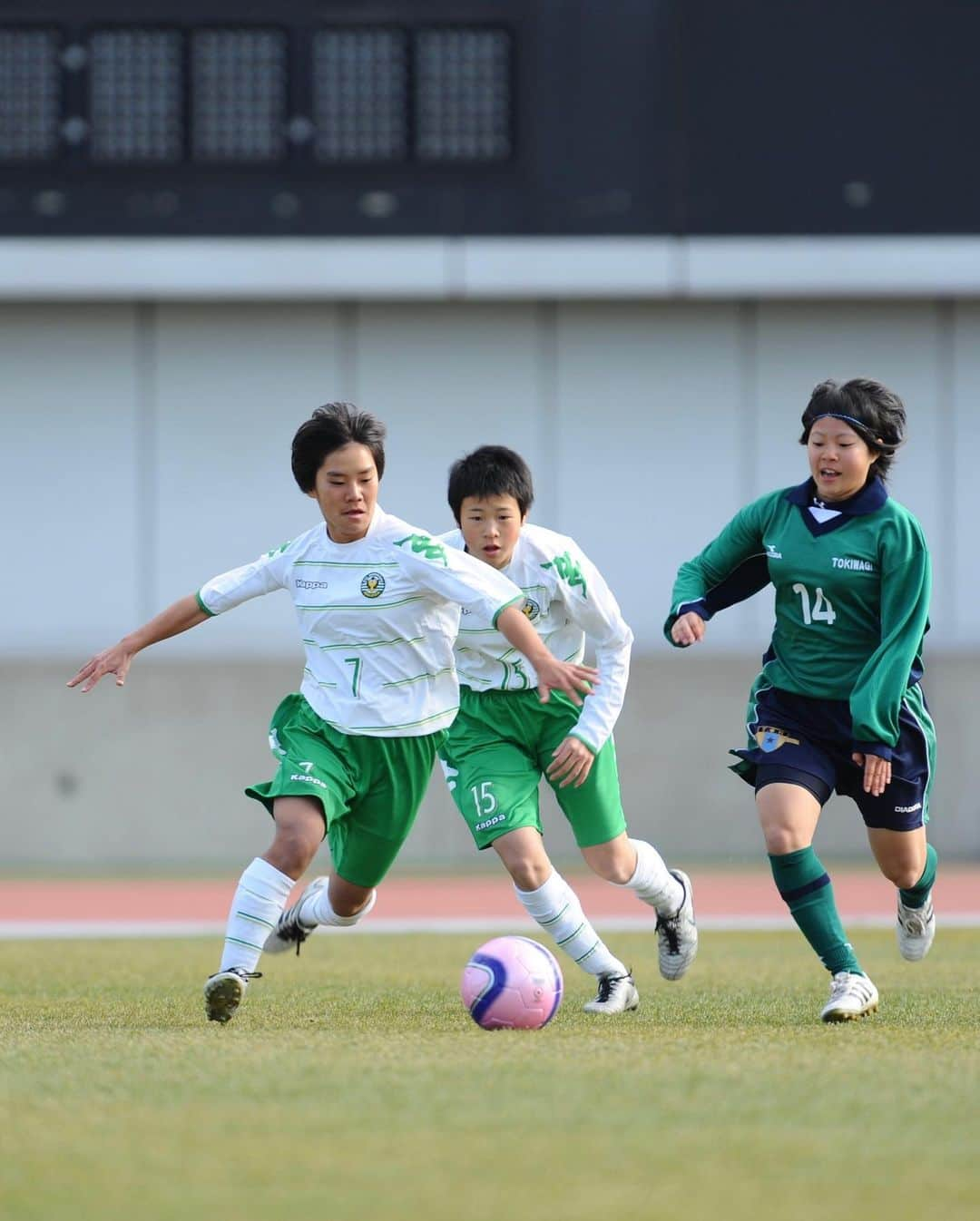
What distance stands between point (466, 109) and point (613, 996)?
10299 mm

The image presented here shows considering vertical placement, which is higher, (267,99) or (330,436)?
(267,99)

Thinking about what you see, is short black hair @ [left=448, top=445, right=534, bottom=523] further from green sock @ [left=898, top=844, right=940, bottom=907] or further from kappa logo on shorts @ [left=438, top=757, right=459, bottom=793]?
green sock @ [left=898, top=844, right=940, bottom=907]

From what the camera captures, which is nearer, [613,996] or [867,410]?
[867,410]

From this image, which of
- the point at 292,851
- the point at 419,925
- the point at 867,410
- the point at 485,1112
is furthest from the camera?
the point at 419,925

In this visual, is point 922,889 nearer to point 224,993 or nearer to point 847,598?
point 847,598

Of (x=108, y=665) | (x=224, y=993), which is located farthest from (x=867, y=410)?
(x=224, y=993)

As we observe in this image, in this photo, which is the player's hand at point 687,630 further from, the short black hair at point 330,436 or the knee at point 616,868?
the short black hair at point 330,436

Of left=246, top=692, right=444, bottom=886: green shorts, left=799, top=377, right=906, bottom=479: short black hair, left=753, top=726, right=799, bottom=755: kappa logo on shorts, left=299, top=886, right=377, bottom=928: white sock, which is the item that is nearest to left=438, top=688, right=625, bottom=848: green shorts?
left=246, top=692, right=444, bottom=886: green shorts

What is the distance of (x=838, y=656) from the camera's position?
22.0ft

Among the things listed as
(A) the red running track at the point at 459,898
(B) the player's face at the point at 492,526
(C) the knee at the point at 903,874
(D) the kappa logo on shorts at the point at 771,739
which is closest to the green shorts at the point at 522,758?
(B) the player's face at the point at 492,526

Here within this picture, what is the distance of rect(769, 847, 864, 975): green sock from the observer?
6566mm

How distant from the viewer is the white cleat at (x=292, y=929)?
316 inches

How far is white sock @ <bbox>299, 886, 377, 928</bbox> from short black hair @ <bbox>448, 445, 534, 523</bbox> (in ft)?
5.19

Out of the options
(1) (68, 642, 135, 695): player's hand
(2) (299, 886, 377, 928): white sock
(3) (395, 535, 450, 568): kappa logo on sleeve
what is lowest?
(2) (299, 886, 377, 928): white sock
